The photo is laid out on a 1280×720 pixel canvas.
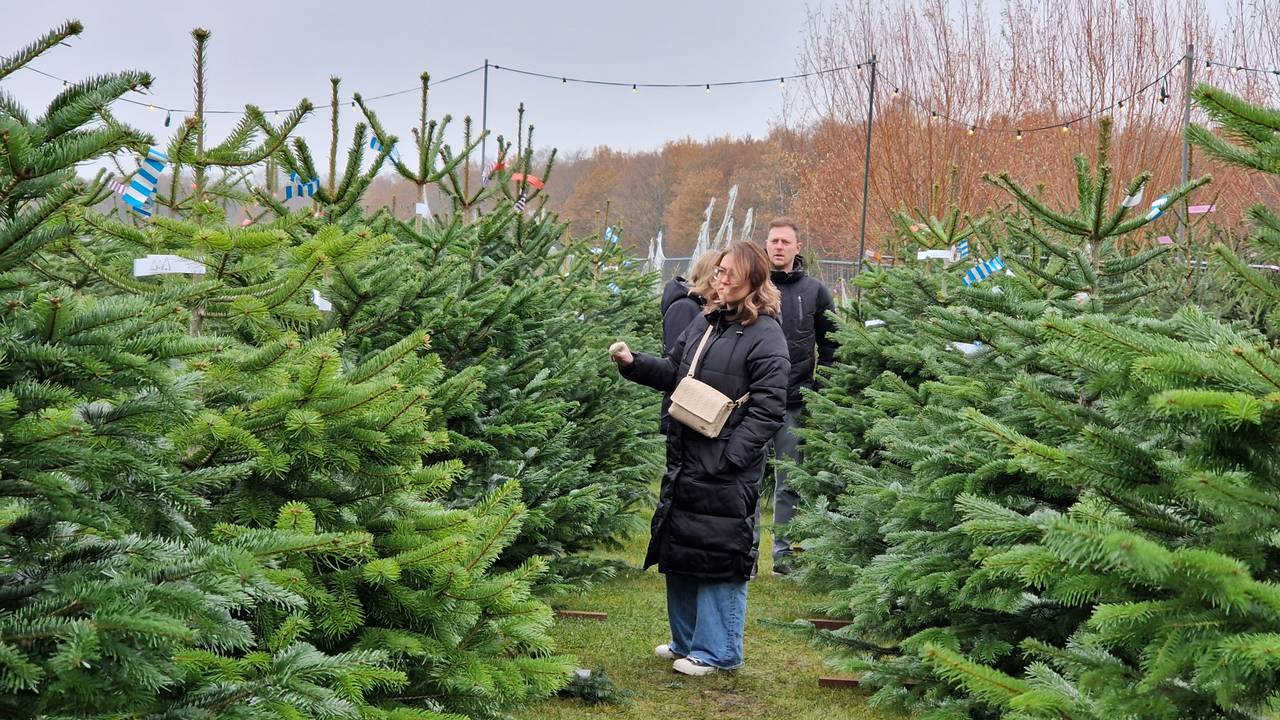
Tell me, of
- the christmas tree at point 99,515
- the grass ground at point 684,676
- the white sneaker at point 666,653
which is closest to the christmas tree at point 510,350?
the grass ground at point 684,676

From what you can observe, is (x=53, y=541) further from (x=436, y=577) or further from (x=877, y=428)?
(x=877, y=428)

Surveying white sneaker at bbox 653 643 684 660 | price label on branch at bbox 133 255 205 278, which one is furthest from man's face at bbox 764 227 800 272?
price label on branch at bbox 133 255 205 278

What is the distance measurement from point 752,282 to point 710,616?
5.11 ft

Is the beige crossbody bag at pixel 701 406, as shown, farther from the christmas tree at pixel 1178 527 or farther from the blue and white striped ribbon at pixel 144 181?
the christmas tree at pixel 1178 527

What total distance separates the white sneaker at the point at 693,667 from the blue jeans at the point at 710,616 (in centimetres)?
2

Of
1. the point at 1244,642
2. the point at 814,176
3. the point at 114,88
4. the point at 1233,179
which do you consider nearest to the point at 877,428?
the point at 1244,642

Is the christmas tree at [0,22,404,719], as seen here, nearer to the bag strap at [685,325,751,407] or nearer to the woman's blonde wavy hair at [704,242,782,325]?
the bag strap at [685,325,751,407]

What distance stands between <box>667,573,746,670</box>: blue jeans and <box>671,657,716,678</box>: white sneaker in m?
0.02

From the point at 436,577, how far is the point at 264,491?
18.0 inches

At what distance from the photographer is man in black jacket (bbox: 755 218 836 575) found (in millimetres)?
7508

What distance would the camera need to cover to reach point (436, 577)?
9.27ft

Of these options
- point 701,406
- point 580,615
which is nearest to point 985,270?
point 701,406

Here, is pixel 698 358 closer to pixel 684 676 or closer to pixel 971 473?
pixel 684 676

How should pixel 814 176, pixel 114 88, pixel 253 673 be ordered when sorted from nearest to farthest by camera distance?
pixel 114 88 → pixel 253 673 → pixel 814 176
